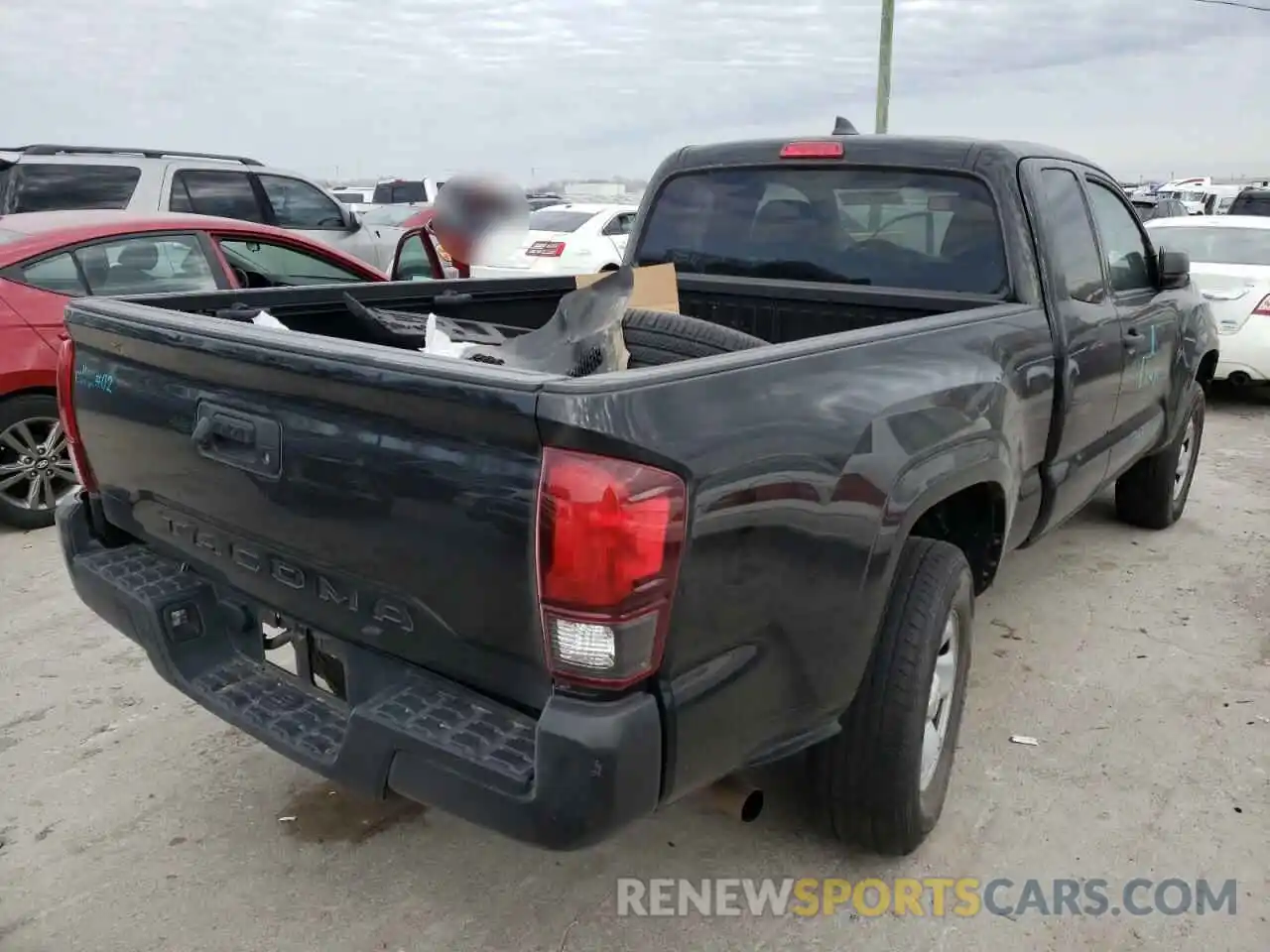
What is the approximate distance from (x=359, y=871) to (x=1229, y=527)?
16.3 ft

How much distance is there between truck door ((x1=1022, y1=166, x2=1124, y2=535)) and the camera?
11.6 ft

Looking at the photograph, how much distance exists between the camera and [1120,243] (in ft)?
14.4

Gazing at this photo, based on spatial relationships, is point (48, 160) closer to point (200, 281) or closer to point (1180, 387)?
point (200, 281)

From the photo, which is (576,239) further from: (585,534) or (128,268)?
(585,534)

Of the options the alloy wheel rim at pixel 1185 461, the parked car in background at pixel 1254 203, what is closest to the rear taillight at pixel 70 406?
the alloy wheel rim at pixel 1185 461

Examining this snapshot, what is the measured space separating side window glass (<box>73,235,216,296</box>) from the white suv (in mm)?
2724

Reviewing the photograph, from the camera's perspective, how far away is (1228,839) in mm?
2938

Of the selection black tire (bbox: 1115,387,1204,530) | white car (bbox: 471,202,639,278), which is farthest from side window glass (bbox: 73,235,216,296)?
white car (bbox: 471,202,639,278)

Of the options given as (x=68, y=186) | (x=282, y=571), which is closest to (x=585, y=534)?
(x=282, y=571)

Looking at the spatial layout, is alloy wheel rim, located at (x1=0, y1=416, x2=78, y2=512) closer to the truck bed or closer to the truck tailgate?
the truck bed

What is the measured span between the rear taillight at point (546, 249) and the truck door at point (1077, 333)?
8.78 meters

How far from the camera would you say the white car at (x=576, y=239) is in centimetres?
1223

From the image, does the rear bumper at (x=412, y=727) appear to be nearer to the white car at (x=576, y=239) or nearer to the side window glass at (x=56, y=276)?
the side window glass at (x=56, y=276)

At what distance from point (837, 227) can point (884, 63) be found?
1246 centimetres
